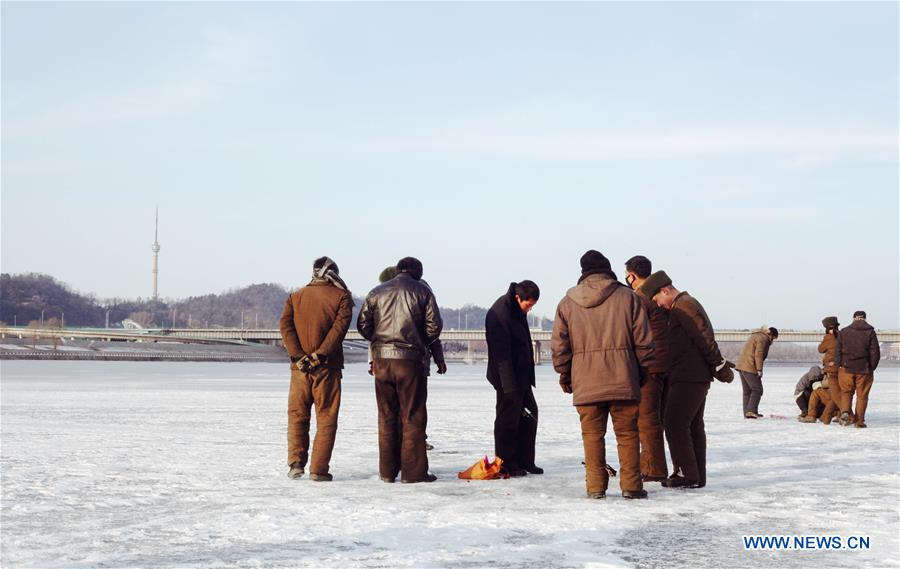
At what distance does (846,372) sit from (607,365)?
9988mm

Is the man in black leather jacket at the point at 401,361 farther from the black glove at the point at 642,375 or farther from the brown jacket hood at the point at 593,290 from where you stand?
the black glove at the point at 642,375

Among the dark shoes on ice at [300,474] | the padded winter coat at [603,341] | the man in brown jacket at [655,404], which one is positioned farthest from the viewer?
the dark shoes on ice at [300,474]

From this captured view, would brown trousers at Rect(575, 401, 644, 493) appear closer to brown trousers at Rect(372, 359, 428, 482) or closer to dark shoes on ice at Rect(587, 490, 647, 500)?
dark shoes on ice at Rect(587, 490, 647, 500)

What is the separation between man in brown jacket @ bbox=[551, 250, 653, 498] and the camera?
28.0 ft

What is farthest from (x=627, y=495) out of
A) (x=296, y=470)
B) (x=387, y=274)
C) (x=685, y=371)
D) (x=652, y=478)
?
(x=387, y=274)

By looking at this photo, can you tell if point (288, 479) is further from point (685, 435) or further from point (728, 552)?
point (728, 552)

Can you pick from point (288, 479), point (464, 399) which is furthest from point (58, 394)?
point (288, 479)

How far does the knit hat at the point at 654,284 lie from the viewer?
9.54 m

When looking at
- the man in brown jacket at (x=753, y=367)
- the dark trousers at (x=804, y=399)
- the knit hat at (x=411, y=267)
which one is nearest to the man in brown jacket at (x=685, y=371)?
the knit hat at (x=411, y=267)

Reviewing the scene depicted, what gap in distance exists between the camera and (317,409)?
9.94 metres

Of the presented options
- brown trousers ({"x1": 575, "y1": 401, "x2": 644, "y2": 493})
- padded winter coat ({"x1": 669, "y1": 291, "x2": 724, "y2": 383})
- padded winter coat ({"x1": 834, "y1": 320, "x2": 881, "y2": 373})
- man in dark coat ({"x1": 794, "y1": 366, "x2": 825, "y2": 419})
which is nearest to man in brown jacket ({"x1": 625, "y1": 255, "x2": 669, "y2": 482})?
padded winter coat ({"x1": 669, "y1": 291, "x2": 724, "y2": 383})

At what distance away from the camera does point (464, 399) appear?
2705 centimetres

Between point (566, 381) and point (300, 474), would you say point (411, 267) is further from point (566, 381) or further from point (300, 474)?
point (300, 474)

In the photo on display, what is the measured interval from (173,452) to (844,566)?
8074 millimetres
